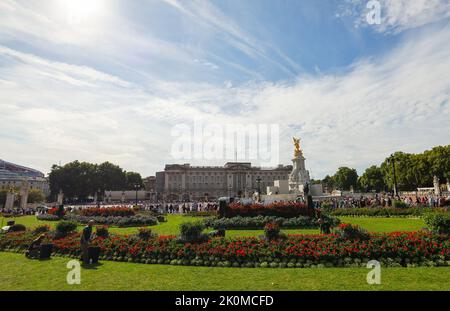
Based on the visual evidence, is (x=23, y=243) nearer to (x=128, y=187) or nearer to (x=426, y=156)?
(x=426, y=156)

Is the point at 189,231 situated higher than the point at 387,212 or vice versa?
the point at 189,231

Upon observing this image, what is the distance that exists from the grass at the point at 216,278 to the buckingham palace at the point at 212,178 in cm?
10938

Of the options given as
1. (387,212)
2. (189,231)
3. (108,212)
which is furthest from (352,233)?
(108,212)

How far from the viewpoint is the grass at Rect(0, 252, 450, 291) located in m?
7.31

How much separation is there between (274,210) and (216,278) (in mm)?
12041

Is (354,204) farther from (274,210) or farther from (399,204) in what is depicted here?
(274,210)

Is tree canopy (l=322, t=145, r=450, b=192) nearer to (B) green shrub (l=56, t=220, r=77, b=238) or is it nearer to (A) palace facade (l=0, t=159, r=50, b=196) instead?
(B) green shrub (l=56, t=220, r=77, b=238)

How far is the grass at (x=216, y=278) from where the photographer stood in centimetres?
731

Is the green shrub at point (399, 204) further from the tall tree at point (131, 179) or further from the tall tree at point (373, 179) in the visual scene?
the tall tree at point (131, 179)

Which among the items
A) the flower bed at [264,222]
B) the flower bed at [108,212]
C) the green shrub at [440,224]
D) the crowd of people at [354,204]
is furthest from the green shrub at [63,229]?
the crowd of people at [354,204]

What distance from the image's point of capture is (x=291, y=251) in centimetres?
967

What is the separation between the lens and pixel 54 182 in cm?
8188

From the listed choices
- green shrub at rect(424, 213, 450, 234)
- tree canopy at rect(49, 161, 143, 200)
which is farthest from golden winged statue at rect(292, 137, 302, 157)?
tree canopy at rect(49, 161, 143, 200)

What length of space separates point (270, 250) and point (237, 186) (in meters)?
112
